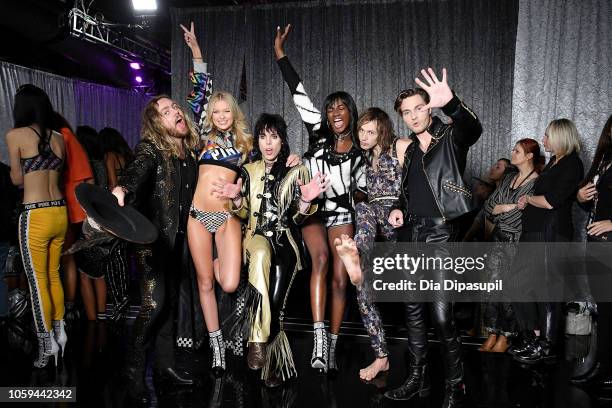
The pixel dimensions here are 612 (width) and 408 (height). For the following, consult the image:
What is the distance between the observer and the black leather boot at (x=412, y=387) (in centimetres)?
318

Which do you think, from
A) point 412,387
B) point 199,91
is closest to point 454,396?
point 412,387

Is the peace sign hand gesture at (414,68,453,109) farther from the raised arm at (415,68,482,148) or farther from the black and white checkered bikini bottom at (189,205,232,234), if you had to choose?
the black and white checkered bikini bottom at (189,205,232,234)

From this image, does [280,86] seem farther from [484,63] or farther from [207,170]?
[207,170]

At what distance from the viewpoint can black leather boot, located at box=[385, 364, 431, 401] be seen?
10.4ft

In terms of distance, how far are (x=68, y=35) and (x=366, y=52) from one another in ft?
13.7

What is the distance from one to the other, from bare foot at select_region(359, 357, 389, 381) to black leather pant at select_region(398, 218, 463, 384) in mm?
376

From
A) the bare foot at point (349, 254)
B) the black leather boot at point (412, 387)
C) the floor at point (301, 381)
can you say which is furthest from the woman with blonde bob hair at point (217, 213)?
the black leather boot at point (412, 387)

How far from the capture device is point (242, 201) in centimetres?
356

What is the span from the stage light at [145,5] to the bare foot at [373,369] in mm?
5485

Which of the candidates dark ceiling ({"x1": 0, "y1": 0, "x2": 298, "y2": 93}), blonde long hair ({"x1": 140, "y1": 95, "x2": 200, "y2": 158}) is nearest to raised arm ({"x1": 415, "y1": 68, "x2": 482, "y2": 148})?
blonde long hair ({"x1": 140, "y1": 95, "x2": 200, "y2": 158})

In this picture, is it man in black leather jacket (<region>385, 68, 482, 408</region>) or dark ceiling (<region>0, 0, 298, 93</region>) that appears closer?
man in black leather jacket (<region>385, 68, 482, 408</region>)

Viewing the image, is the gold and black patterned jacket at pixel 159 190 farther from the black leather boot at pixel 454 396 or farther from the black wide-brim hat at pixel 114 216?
the black leather boot at pixel 454 396

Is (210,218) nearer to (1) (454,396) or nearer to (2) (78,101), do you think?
(1) (454,396)

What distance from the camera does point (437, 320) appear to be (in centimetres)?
310
